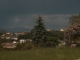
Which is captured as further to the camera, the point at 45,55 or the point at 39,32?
the point at 39,32

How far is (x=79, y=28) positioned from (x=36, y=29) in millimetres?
30648

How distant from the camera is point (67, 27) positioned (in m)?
28.5

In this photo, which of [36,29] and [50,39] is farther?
[50,39]

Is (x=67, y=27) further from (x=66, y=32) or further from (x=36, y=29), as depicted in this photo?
(x=36, y=29)

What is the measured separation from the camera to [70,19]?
50812 mm

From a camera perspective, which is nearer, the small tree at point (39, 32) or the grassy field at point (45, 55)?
the grassy field at point (45, 55)

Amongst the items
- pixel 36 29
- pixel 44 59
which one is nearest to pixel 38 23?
pixel 36 29

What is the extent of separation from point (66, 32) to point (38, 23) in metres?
29.5

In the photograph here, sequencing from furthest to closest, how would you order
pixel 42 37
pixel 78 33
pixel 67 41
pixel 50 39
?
pixel 50 39 < pixel 42 37 < pixel 67 41 < pixel 78 33

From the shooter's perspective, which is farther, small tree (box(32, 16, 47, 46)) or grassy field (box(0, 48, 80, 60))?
small tree (box(32, 16, 47, 46))

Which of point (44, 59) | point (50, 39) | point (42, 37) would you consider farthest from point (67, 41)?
point (50, 39)

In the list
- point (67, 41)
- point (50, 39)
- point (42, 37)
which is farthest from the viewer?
point (50, 39)

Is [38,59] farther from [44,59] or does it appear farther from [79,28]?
[79,28]

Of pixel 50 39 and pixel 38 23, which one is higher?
pixel 38 23
